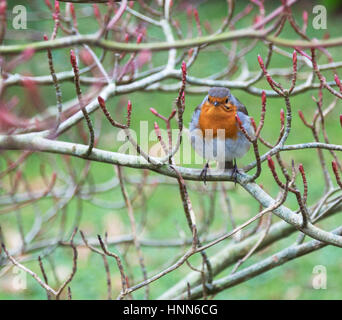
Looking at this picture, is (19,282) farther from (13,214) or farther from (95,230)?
(13,214)

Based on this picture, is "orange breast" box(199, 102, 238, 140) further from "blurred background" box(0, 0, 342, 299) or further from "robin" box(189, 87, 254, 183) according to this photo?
"blurred background" box(0, 0, 342, 299)

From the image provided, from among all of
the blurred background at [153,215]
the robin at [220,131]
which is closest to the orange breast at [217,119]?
the robin at [220,131]

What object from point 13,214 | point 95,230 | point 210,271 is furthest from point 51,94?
point 210,271

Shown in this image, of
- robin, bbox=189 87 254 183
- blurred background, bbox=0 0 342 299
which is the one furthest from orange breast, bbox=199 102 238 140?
blurred background, bbox=0 0 342 299

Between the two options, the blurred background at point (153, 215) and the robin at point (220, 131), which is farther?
the blurred background at point (153, 215)

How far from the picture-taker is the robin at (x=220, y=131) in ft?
7.34

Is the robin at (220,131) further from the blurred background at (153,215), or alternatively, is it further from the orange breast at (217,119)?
the blurred background at (153,215)

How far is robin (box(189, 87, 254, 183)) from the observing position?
2.24m

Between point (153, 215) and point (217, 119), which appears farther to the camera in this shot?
point (153, 215)

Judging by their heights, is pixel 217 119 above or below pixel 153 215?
above

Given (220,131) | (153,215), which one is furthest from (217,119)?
(153,215)

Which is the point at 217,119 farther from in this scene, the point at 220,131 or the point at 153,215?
the point at 153,215

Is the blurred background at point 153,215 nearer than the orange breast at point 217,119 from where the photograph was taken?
No

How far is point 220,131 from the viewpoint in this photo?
226 cm
